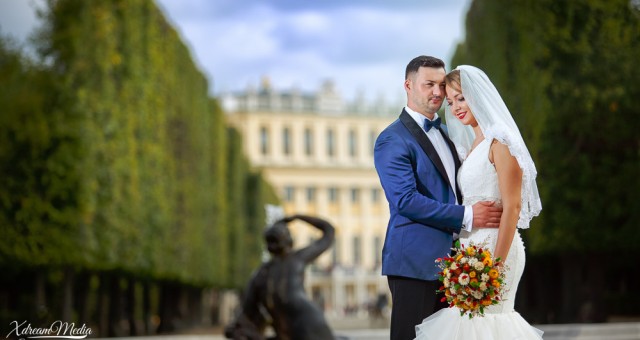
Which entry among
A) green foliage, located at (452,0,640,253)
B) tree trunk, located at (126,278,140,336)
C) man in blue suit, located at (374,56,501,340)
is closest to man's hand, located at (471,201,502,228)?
man in blue suit, located at (374,56,501,340)

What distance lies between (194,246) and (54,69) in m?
9.42

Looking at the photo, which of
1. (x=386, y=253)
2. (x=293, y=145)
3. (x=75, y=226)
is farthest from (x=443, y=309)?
(x=293, y=145)

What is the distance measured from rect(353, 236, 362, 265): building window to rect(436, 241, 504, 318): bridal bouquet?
7935cm

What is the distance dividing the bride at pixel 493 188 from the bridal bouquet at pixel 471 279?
0.08 meters

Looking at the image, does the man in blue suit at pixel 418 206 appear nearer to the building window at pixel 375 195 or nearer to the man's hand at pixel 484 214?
the man's hand at pixel 484 214

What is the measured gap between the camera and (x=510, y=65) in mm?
19844

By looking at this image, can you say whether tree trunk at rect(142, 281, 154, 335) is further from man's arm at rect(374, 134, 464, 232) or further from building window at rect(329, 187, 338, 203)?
building window at rect(329, 187, 338, 203)

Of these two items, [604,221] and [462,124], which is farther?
[604,221]

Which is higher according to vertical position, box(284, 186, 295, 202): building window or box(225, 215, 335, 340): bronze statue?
box(225, 215, 335, 340): bronze statue

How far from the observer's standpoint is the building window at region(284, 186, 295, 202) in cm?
8369

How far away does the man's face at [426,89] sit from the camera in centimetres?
434

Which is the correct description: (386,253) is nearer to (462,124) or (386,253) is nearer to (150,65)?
(462,124)

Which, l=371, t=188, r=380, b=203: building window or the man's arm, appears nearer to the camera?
the man's arm

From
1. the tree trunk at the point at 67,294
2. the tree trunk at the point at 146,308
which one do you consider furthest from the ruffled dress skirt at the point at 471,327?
the tree trunk at the point at 146,308
